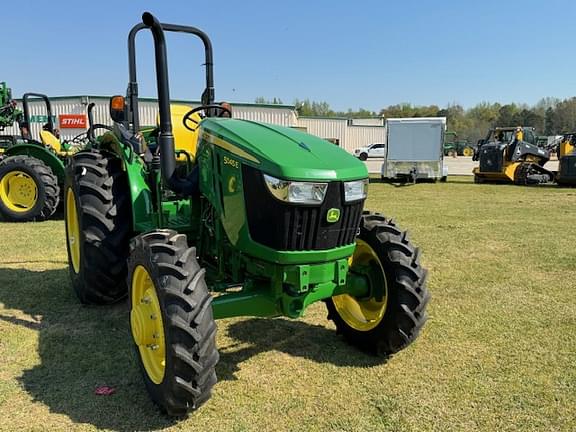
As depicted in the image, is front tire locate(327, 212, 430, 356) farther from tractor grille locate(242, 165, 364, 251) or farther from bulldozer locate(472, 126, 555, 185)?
bulldozer locate(472, 126, 555, 185)

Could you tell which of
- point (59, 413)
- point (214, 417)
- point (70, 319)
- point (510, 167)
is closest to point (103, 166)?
point (70, 319)

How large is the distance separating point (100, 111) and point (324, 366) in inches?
1075

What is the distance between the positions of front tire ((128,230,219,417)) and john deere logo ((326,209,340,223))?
0.77 meters

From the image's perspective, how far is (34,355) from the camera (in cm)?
353

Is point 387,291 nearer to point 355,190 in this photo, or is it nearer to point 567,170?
point 355,190

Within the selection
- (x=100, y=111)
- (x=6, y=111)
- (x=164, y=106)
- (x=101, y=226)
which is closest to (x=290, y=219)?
(x=164, y=106)

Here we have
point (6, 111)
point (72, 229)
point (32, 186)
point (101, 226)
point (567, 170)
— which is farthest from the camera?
point (567, 170)

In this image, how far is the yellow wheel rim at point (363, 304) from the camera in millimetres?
3496

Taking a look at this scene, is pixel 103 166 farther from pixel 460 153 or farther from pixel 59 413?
pixel 460 153

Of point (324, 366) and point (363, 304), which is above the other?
point (363, 304)

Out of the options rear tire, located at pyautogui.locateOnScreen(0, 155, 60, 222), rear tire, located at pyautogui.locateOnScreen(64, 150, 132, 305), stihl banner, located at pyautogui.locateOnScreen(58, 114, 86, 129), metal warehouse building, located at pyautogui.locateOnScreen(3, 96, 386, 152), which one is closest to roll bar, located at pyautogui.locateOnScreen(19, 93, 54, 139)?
rear tire, located at pyautogui.locateOnScreen(0, 155, 60, 222)

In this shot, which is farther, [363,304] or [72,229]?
[72,229]

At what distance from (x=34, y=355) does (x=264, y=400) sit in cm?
177

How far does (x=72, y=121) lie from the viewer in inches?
1053
